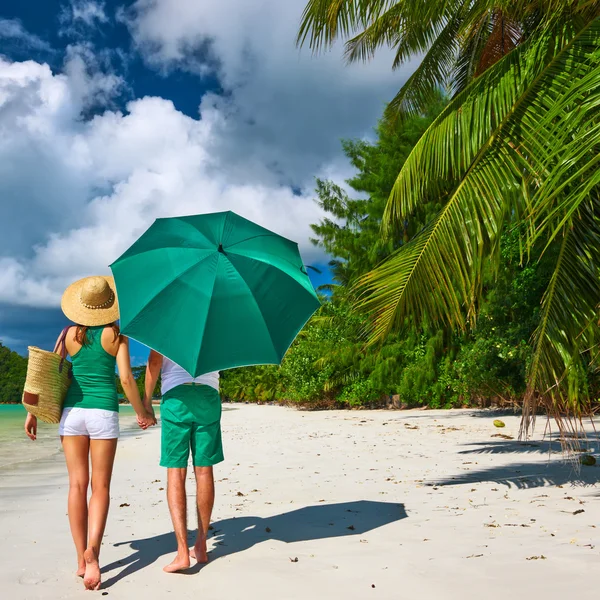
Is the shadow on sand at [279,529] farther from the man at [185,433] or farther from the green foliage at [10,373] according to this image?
the green foliage at [10,373]

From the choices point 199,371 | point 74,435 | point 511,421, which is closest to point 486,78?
point 199,371

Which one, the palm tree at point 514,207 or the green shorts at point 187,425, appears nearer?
the green shorts at point 187,425

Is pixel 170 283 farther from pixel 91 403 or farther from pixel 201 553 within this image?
pixel 201 553

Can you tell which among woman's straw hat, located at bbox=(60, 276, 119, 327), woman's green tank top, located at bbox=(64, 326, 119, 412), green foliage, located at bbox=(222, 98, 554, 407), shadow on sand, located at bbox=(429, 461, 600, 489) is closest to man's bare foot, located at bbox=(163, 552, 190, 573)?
woman's green tank top, located at bbox=(64, 326, 119, 412)

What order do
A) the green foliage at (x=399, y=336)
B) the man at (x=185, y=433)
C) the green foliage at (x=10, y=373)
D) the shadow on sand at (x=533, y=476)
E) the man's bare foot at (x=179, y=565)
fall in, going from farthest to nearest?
1. the green foliage at (x=10, y=373)
2. the green foliage at (x=399, y=336)
3. the shadow on sand at (x=533, y=476)
4. the man at (x=185, y=433)
5. the man's bare foot at (x=179, y=565)

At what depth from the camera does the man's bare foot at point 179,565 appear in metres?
3.78

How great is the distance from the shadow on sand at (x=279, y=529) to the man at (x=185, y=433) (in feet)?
1.17

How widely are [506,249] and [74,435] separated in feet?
39.3

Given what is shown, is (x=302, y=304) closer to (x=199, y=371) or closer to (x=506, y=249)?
(x=199, y=371)

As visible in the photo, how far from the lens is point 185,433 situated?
13.0 ft

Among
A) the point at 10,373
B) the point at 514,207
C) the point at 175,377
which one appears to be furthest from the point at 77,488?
the point at 10,373

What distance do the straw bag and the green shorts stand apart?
0.62 metres

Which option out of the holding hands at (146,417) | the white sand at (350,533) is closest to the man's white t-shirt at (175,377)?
the holding hands at (146,417)

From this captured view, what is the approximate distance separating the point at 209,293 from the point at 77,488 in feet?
4.70
